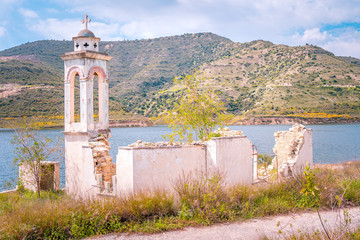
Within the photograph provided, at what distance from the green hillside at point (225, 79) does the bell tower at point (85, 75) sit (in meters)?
27.1

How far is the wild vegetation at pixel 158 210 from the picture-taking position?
6.92m

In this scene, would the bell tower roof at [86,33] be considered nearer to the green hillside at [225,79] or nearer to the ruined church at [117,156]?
the ruined church at [117,156]

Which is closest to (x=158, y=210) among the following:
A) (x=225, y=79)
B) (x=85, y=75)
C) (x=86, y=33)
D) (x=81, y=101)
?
(x=81, y=101)

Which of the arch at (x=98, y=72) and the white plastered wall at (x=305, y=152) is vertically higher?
the arch at (x=98, y=72)

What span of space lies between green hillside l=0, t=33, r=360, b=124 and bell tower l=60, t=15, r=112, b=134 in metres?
27.1

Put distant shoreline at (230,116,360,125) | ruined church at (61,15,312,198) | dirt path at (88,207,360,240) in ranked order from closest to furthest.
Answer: dirt path at (88,207,360,240), ruined church at (61,15,312,198), distant shoreline at (230,116,360,125)

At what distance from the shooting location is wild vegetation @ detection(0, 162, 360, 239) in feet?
22.7

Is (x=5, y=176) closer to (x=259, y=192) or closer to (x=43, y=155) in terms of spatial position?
(x=43, y=155)

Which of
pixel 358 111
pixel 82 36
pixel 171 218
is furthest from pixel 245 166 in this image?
pixel 358 111

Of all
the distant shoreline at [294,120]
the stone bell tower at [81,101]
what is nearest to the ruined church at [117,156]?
the stone bell tower at [81,101]

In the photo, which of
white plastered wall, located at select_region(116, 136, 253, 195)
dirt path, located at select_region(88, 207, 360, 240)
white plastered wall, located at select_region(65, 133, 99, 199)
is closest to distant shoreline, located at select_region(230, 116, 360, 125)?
white plastered wall, located at select_region(65, 133, 99, 199)

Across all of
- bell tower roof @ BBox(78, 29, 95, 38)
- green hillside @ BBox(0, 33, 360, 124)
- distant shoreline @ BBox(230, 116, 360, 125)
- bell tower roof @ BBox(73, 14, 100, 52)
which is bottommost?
distant shoreline @ BBox(230, 116, 360, 125)

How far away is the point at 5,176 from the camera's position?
27484 millimetres

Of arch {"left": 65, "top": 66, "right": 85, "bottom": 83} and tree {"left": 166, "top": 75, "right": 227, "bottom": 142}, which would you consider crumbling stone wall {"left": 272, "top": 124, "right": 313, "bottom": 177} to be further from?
arch {"left": 65, "top": 66, "right": 85, "bottom": 83}
